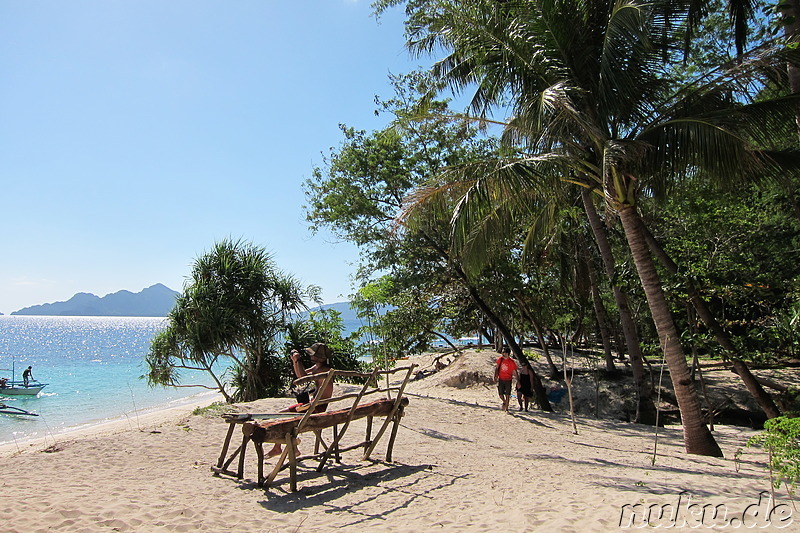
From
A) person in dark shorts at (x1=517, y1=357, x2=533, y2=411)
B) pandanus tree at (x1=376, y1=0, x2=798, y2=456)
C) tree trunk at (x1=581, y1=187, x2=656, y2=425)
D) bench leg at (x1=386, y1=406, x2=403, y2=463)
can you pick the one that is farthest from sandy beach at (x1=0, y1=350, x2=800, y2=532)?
person in dark shorts at (x1=517, y1=357, x2=533, y2=411)

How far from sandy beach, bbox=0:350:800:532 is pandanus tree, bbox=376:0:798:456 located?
2217 mm

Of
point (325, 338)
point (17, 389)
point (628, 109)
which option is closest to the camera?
point (628, 109)

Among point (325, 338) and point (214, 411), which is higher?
point (325, 338)

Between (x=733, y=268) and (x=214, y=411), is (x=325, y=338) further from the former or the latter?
(x=733, y=268)

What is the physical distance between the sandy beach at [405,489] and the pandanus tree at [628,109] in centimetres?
222

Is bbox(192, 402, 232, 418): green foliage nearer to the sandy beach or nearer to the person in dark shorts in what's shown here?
the sandy beach

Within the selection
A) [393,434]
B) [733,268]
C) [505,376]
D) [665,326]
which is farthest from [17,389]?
[733,268]

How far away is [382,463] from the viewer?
7.66 metres

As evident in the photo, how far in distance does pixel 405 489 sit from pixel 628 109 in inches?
278

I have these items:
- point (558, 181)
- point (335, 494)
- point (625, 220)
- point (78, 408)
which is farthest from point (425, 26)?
point (78, 408)

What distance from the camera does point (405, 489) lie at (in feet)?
20.8

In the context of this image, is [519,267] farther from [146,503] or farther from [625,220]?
[146,503]

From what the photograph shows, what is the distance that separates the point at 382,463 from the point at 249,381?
7.63 metres

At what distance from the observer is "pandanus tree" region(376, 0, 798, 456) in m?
7.82
